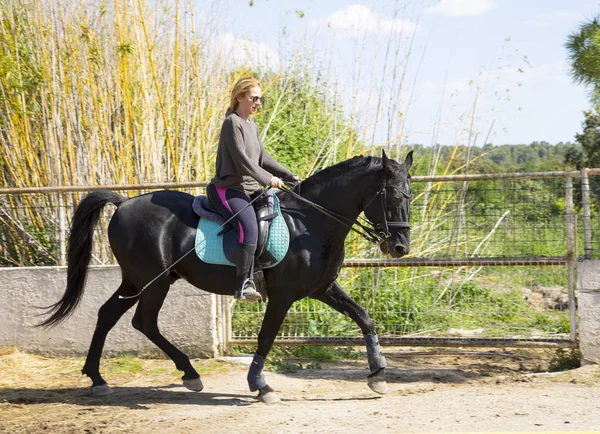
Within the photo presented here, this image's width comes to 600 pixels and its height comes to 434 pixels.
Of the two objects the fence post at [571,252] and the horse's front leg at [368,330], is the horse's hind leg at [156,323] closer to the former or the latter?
the horse's front leg at [368,330]

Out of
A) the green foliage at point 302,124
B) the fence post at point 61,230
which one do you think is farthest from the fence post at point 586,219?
the fence post at point 61,230

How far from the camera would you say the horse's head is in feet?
18.8

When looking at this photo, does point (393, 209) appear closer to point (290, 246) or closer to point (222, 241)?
point (290, 246)

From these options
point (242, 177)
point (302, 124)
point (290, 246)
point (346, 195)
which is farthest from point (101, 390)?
point (302, 124)

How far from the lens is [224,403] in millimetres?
6043

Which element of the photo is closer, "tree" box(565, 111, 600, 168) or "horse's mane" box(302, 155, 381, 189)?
"horse's mane" box(302, 155, 381, 189)

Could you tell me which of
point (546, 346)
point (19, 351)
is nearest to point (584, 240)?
point (546, 346)

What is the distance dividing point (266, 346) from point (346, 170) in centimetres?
159

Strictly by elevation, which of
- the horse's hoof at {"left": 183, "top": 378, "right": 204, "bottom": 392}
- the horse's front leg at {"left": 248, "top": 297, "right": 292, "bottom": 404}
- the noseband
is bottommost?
the horse's hoof at {"left": 183, "top": 378, "right": 204, "bottom": 392}

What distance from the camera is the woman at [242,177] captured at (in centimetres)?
582

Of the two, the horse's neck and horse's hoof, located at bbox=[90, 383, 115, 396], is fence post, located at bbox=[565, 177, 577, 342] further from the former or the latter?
horse's hoof, located at bbox=[90, 383, 115, 396]

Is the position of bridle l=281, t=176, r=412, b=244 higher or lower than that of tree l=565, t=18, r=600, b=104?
lower

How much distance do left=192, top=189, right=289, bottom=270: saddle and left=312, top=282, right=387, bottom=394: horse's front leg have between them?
61cm

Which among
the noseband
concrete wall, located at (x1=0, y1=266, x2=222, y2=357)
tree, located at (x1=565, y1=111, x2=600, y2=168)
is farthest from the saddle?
tree, located at (x1=565, y1=111, x2=600, y2=168)
